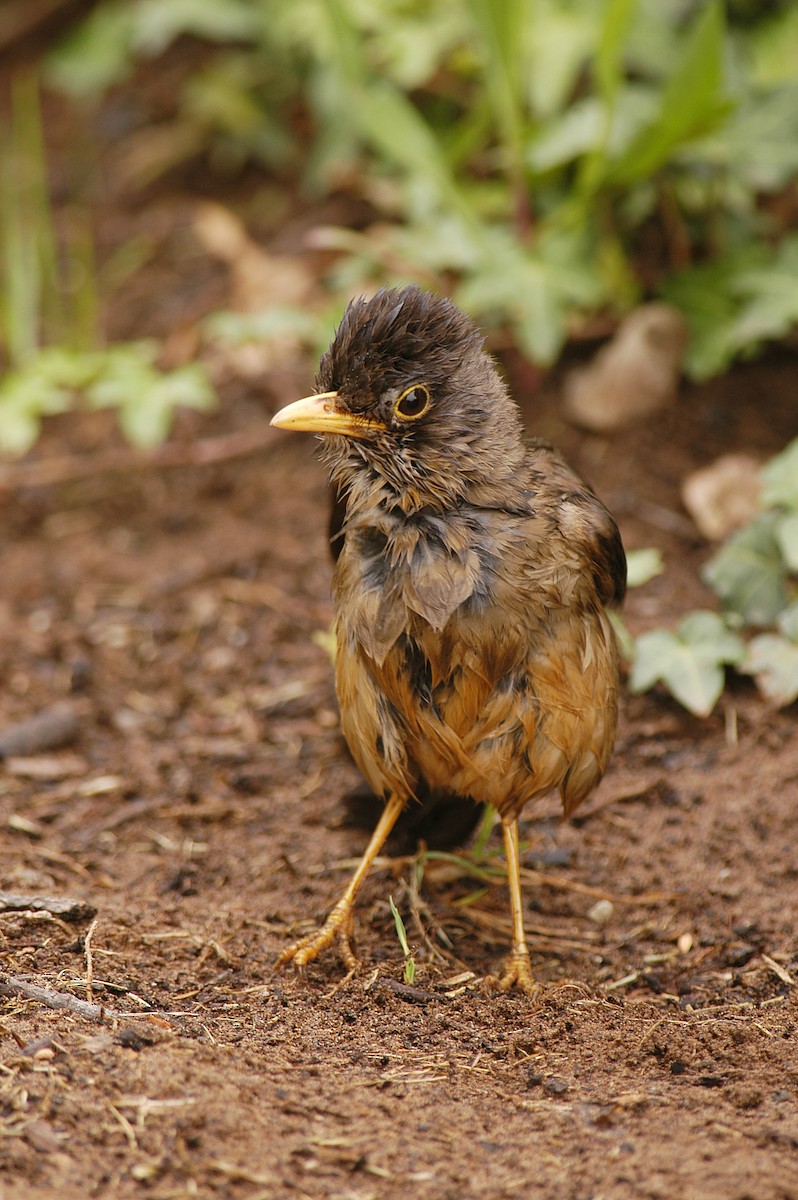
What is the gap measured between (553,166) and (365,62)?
181 centimetres

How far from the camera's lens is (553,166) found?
6363 mm

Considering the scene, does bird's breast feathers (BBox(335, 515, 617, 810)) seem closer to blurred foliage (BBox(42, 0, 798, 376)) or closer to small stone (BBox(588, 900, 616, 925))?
small stone (BBox(588, 900, 616, 925))

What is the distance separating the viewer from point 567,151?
6.29m

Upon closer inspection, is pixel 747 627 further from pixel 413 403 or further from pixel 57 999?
pixel 57 999

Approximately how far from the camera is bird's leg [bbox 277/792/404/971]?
3.87m

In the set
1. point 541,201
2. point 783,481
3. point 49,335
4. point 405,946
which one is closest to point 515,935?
point 405,946

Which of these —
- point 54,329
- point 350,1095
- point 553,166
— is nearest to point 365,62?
point 553,166

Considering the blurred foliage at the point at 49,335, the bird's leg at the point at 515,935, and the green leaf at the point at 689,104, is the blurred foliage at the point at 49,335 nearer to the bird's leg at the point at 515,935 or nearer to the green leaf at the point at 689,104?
the green leaf at the point at 689,104

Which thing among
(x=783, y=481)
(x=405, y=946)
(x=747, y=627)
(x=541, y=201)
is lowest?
(x=405, y=946)

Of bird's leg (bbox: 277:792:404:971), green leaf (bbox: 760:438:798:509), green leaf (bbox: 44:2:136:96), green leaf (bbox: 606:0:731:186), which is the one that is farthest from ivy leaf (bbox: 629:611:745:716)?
green leaf (bbox: 44:2:136:96)

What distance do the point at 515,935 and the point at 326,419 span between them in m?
1.67

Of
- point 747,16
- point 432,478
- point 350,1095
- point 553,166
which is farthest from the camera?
point 747,16

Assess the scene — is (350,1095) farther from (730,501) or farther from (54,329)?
(54,329)

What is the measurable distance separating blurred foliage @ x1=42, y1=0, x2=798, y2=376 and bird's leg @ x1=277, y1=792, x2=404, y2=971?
8.63 feet
